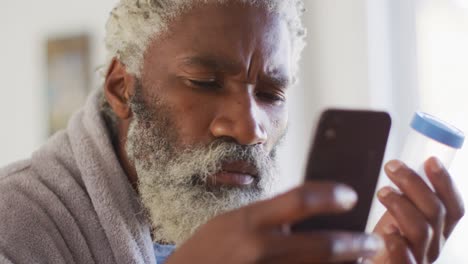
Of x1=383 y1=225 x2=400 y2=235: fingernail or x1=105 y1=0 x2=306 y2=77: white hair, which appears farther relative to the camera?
x1=105 y1=0 x2=306 y2=77: white hair

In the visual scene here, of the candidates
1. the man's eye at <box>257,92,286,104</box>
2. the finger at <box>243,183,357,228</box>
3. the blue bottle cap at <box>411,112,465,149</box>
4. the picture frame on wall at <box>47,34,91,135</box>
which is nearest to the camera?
the finger at <box>243,183,357,228</box>

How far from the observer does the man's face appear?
854 mm

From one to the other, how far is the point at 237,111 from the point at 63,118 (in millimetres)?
1563

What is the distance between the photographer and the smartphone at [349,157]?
532 millimetres

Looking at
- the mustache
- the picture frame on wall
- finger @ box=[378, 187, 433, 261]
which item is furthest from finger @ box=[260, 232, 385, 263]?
the picture frame on wall

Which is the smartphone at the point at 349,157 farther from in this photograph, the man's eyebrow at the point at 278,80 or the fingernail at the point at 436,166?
the man's eyebrow at the point at 278,80

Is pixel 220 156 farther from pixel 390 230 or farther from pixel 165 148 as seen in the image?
pixel 390 230

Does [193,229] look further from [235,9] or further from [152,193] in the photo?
[235,9]

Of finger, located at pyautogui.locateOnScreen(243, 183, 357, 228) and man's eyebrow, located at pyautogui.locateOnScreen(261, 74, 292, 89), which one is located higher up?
finger, located at pyautogui.locateOnScreen(243, 183, 357, 228)

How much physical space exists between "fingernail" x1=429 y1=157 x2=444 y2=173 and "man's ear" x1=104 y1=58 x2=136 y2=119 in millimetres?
537

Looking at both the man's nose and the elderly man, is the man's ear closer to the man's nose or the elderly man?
the elderly man

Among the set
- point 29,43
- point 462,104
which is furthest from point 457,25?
point 29,43

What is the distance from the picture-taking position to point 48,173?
0.97m

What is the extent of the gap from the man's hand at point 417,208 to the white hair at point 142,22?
40cm
